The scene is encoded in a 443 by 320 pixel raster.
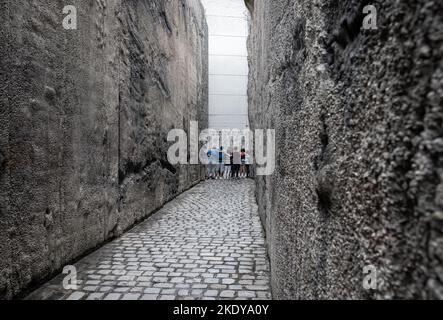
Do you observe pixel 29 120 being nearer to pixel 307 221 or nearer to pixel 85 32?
pixel 85 32

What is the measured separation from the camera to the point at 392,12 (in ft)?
2.14

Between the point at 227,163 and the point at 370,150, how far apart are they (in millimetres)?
12963

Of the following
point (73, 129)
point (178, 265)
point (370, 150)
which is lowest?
point (178, 265)

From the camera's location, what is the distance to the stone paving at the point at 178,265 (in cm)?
253

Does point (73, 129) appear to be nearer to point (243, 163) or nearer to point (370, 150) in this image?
point (370, 150)

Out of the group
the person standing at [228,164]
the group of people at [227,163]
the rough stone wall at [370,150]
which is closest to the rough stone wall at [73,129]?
the rough stone wall at [370,150]

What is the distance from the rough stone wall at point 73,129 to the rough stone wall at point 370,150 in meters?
1.98

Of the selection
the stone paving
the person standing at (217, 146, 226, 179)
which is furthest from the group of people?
the stone paving

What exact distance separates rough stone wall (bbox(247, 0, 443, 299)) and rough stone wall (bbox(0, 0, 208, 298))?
1977 mm

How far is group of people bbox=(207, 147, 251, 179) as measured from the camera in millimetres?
12836

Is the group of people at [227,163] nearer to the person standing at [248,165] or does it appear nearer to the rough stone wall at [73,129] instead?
the person standing at [248,165]

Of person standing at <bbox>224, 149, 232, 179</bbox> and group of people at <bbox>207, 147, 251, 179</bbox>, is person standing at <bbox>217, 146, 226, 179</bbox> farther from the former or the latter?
person standing at <bbox>224, 149, 232, 179</bbox>

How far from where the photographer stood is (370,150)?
2.41ft

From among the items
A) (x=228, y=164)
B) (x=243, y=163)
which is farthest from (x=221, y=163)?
(x=243, y=163)
